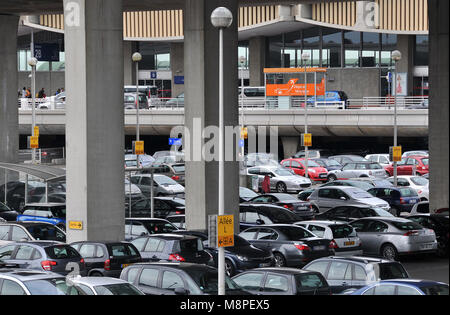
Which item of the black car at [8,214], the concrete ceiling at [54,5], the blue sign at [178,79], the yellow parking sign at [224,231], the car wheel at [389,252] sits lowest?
the car wheel at [389,252]

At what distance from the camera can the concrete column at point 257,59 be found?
8075 centimetres

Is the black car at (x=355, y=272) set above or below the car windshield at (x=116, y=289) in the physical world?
below

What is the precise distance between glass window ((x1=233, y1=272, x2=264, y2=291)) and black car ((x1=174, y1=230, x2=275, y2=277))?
5.21 metres

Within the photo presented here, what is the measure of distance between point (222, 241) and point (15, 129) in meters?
30.0

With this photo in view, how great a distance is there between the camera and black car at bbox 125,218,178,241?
2914cm

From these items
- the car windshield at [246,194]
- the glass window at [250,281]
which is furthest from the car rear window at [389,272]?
the car windshield at [246,194]

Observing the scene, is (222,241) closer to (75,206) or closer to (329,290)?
(329,290)

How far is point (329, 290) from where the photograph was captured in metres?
18.0

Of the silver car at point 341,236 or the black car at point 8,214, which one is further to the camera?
the black car at point 8,214

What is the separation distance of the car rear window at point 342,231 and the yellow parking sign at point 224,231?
9.13 metres

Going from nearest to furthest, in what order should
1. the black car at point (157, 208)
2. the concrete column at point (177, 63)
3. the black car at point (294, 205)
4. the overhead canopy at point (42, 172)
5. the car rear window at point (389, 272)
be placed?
1. the car rear window at point (389, 272)
2. the overhead canopy at point (42, 172)
3. the black car at point (294, 205)
4. the black car at point (157, 208)
5. the concrete column at point (177, 63)

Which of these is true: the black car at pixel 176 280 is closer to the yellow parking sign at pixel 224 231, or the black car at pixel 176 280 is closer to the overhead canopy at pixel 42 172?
the yellow parking sign at pixel 224 231

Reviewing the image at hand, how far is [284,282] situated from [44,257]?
23.0ft
